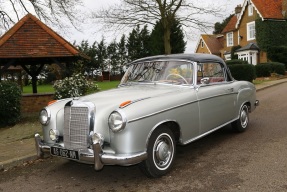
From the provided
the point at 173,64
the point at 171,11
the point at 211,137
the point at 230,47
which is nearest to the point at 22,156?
the point at 173,64

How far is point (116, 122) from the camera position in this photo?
3932mm

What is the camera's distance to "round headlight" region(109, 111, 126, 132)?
388 cm

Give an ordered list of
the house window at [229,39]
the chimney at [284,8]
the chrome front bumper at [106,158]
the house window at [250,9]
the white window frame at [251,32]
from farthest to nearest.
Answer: the house window at [229,39]
the white window frame at [251,32]
the house window at [250,9]
the chimney at [284,8]
the chrome front bumper at [106,158]

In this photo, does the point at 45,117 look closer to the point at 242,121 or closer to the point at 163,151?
the point at 163,151

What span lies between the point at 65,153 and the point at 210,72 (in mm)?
3294

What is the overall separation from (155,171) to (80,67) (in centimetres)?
952

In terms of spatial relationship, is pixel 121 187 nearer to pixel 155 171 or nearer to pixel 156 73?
pixel 155 171

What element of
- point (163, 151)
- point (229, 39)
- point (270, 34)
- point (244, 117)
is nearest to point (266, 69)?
point (270, 34)

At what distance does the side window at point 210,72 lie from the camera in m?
5.64

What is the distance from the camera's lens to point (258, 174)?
4.36 metres

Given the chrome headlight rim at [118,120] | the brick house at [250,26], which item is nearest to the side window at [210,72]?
the chrome headlight rim at [118,120]

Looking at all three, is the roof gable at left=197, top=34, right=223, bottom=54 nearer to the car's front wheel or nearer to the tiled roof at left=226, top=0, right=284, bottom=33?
the tiled roof at left=226, top=0, right=284, bottom=33

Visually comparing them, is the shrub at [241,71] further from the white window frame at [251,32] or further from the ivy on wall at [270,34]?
the white window frame at [251,32]

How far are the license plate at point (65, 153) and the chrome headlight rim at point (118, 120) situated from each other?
2.05 ft
